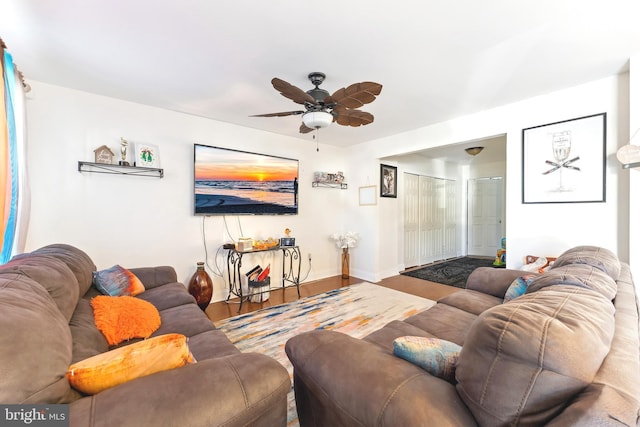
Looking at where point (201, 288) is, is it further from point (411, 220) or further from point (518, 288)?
point (411, 220)

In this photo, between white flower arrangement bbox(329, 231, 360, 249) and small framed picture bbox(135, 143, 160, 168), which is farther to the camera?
white flower arrangement bbox(329, 231, 360, 249)

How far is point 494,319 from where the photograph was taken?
69 centimetres

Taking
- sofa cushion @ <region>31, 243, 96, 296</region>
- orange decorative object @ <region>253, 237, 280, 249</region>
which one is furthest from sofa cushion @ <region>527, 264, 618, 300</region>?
Answer: orange decorative object @ <region>253, 237, 280, 249</region>

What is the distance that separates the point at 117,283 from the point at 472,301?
268 cm

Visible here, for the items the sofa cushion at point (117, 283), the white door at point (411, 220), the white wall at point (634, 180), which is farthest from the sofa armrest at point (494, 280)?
the white door at point (411, 220)

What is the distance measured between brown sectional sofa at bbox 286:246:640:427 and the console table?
240cm

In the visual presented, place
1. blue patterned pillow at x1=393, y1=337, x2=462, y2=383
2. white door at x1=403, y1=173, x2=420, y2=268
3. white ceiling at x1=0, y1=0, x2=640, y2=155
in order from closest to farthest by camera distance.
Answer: blue patterned pillow at x1=393, y1=337, x2=462, y2=383 < white ceiling at x1=0, y1=0, x2=640, y2=155 < white door at x1=403, y1=173, x2=420, y2=268

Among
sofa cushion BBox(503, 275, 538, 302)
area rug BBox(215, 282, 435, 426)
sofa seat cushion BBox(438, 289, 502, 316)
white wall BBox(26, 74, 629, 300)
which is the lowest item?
area rug BBox(215, 282, 435, 426)

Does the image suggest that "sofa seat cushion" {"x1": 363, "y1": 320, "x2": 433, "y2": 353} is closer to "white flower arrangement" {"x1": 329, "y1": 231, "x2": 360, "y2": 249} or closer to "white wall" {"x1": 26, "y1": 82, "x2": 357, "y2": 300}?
"white wall" {"x1": 26, "y1": 82, "x2": 357, "y2": 300}

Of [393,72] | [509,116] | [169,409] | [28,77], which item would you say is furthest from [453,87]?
[28,77]

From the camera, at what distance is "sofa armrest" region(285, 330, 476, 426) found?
2.34 feet

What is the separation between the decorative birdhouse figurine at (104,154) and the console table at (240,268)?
162 cm

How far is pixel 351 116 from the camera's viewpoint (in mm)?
2312

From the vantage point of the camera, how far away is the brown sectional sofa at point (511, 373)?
554 millimetres
